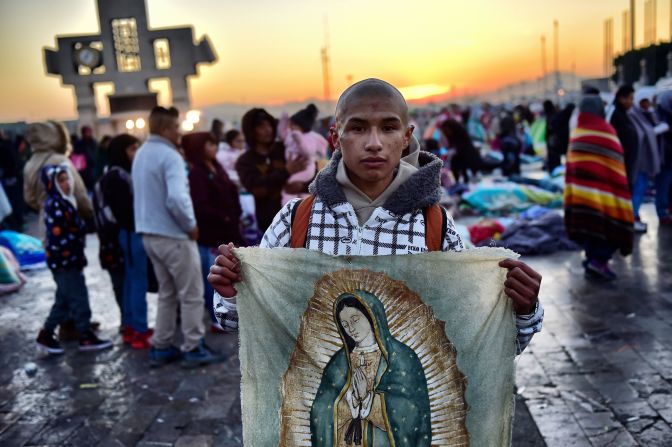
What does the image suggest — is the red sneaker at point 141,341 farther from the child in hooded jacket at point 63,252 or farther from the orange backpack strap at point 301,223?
the orange backpack strap at point 301,223

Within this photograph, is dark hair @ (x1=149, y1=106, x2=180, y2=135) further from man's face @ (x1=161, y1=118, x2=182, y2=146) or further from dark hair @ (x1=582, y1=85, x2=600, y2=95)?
dark hair @ (x1=582, y1=85, x2=600, y2=95)

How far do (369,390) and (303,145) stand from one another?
5.54 m

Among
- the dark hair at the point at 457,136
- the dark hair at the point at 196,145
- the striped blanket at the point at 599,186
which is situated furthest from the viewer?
the dark hair at the point at 457,136

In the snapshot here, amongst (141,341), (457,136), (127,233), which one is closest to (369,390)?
(127,233)

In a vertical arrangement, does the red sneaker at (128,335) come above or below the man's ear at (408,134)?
below

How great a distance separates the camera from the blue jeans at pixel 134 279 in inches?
269

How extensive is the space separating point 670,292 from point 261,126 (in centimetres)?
477

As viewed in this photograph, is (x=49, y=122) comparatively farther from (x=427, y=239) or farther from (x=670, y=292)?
(x=670, y=292)

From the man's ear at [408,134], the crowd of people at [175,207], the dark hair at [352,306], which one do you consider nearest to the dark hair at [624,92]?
the crowd of people at [175,207]

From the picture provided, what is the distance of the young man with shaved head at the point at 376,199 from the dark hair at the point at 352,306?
0.17 metres

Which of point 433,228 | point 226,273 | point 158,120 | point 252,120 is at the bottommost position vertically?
point 226,273

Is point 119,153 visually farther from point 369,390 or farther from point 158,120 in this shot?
point 369,390

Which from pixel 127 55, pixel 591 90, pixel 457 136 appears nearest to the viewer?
pixel 591 90

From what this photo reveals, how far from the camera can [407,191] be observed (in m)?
2.45
